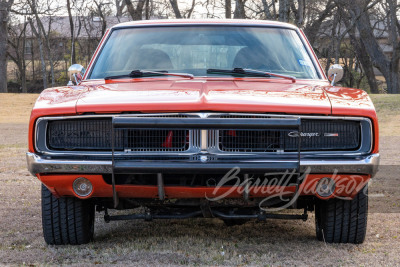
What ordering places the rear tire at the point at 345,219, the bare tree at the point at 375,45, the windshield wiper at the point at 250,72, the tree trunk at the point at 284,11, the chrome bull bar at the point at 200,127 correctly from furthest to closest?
the bare tree at the point at 375,45 < the tree trunk at the point at 284,11 < the windshield wiper at the point at 250,72 < the rear tire at the point at 345,219 < the chrome bull bar at the point at 200,127

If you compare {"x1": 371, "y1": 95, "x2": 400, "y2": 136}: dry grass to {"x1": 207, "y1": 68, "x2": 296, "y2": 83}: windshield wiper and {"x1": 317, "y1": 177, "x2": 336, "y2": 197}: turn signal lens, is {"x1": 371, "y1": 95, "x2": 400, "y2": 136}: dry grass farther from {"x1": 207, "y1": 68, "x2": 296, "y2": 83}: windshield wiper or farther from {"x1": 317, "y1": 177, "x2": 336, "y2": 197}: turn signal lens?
{"x1": 317, "y1": 177, "x2": 336, "y2": 197}: turn signal lens

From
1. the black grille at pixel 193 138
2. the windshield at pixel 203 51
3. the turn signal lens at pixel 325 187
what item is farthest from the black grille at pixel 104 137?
the windshield at pixel 203 51

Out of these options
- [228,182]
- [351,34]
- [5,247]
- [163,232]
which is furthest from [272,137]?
[351,34]

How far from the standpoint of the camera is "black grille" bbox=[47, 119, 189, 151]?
160 inches


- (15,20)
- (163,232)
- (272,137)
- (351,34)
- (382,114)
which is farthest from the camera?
(15,20)

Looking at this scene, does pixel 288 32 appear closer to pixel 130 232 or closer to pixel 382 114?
pixel 130 232

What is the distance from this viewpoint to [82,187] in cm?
416

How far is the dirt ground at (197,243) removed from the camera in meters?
4.27

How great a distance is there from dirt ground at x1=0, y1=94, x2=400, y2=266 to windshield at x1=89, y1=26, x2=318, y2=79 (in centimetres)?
127

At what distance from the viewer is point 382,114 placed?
76.0 ft

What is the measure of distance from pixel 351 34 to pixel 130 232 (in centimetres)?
3335

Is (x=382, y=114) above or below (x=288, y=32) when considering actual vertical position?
below

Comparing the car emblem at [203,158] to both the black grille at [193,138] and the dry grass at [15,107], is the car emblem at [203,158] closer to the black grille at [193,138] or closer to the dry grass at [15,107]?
the black grille at [193,138]

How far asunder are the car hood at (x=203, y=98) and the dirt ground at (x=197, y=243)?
981 mm
